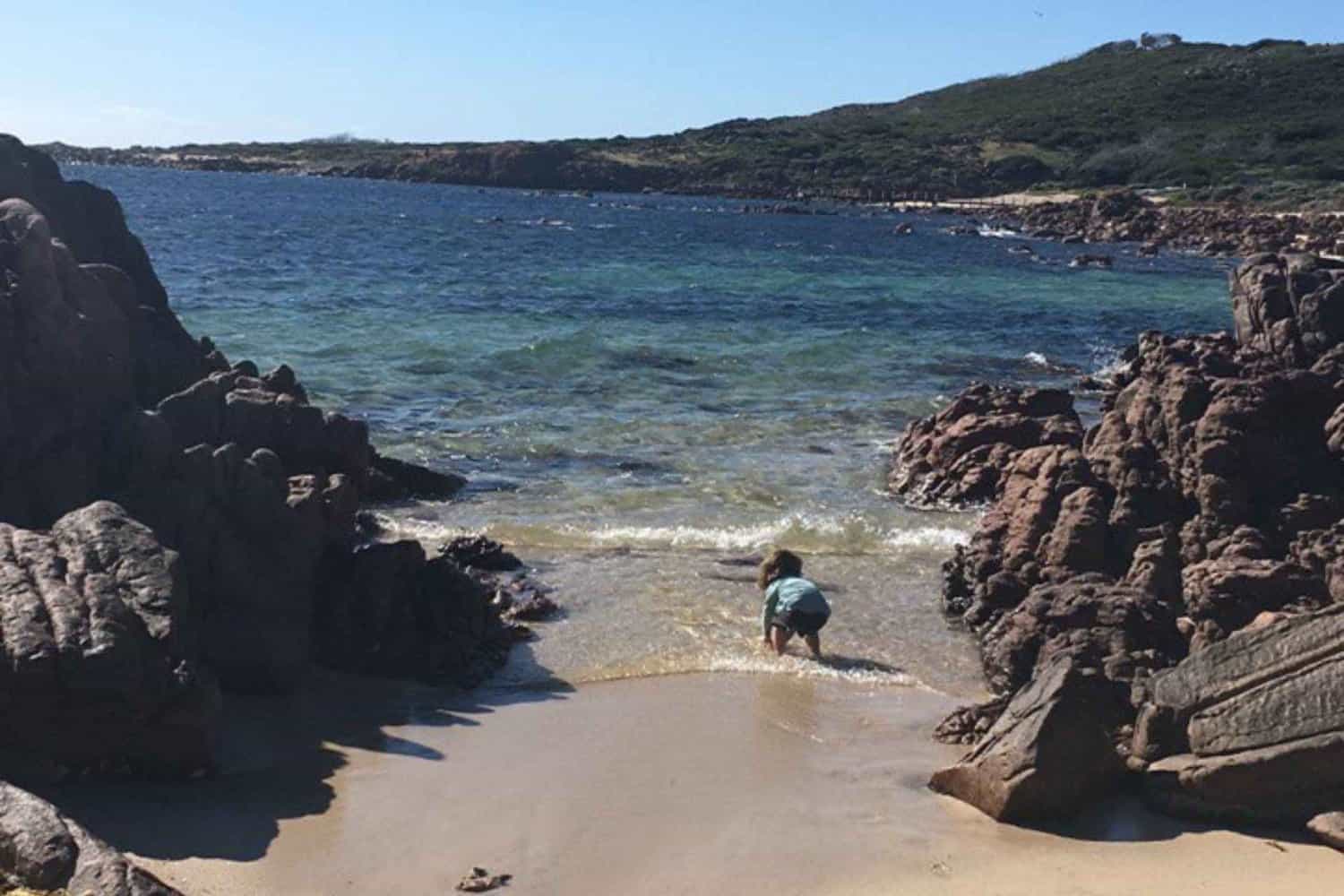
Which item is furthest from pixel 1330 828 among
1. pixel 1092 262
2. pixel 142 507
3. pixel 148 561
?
pixel 1092 262

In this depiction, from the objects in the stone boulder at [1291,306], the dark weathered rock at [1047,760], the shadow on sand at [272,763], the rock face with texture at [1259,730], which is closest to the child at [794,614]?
the shadow on sand at [272,763]

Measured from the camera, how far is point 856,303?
4656 cm

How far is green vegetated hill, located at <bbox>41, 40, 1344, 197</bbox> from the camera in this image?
12200 cm

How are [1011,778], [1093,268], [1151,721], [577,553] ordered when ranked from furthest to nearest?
1. [1093,268]
2. [577,553]
3. [1151,721]
4. [1011,778]

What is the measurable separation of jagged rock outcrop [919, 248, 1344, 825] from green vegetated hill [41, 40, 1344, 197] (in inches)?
3584

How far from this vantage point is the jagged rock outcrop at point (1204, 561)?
9.18m

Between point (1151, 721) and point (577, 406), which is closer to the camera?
point (1151, 721)

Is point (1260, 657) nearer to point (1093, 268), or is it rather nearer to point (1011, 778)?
point (1011, 778)

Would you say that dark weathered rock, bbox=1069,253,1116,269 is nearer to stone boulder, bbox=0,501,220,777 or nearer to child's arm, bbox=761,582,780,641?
child's arm, bbox=761,582,780,641

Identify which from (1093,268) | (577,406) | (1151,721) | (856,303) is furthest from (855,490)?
(1093,268)

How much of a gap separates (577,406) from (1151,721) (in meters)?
17.2

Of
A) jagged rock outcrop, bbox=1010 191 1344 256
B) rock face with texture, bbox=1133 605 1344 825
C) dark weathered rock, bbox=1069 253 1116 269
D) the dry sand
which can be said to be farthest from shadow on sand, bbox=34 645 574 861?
dark weathered rock, bbox=1069 253 1116 269

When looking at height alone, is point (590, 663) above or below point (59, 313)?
below

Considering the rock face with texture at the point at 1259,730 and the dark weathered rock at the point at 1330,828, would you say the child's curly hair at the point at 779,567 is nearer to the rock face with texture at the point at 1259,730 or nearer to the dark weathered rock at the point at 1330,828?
the rock face with texture at the point at 1259,730
